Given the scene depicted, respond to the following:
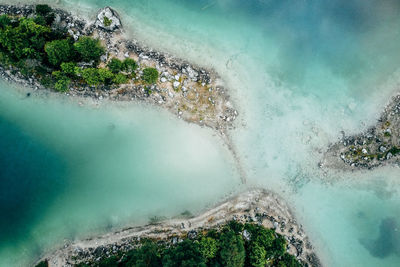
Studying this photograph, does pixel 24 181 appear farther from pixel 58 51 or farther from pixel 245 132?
pixel 245 132

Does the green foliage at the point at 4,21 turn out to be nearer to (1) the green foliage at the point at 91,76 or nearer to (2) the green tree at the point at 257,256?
(1) the green foliage at the point at 91,76

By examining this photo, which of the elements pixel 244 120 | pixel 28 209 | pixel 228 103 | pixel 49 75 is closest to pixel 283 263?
pixel 244 120

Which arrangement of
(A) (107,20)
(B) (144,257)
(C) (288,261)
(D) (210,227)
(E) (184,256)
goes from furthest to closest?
(A) (107,20)
(D) (210,227)
(C) (288,261)
(B) (144,257)
(E) (184,256)

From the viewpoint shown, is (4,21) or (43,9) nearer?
(4,21)

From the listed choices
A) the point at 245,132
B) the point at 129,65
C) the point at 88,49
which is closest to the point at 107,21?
the point at 88,49

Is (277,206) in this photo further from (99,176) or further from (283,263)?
(99,176)

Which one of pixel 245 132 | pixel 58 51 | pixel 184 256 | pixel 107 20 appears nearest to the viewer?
pixel 184 256
